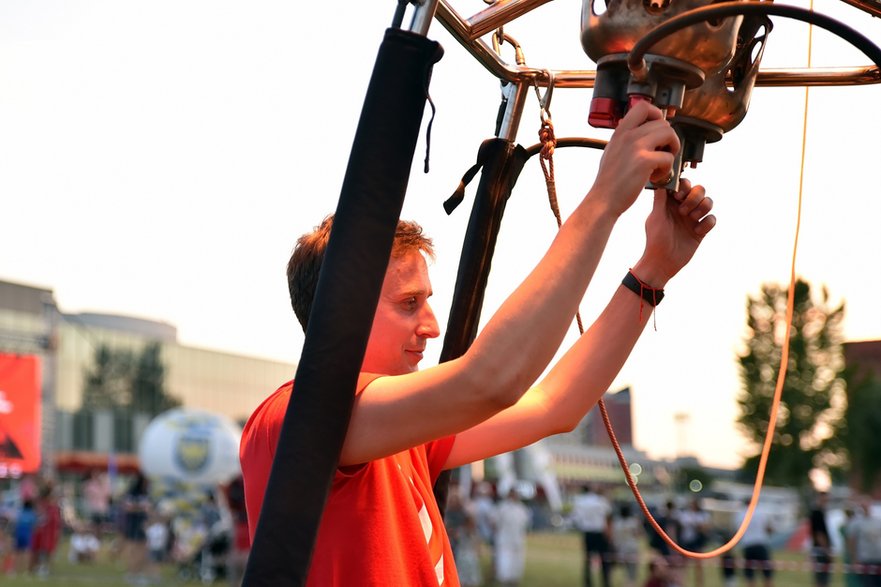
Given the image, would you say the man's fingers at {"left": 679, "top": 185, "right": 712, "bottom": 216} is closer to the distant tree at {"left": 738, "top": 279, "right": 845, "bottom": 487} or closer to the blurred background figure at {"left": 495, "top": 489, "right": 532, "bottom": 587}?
the blurred background figure at {"left": 495, "top": 489, "right": 532, "bottom": 587}

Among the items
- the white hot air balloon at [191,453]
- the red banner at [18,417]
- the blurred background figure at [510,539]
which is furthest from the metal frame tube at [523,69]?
the white hot air balloon at [191,453]

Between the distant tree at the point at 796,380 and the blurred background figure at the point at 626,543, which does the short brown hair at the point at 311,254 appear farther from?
the distant tree at the point at 796,380

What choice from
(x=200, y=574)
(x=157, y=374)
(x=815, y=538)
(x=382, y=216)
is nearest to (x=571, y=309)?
(x=382, y=216)

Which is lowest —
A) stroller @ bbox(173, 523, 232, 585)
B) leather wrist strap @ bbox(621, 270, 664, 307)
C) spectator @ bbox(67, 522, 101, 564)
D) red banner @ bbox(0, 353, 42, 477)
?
spectator @ bbox(67, 522, 101, 564)

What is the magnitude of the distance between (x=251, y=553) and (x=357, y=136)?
0.59 metres

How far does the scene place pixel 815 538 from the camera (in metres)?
15.8

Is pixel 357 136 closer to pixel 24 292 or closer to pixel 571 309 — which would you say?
pixel 571 309

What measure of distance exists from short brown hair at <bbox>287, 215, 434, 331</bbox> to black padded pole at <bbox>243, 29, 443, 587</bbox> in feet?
0.92

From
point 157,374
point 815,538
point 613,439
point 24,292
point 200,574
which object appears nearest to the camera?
point 613,439

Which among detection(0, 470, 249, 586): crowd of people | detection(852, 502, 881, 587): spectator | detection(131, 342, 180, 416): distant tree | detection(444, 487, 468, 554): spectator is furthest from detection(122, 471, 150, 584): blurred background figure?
detection(131, 342, 180, 416): distant tree

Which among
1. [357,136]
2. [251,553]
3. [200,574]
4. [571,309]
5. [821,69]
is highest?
[821,69]

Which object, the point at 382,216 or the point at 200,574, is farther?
the point at 200,574

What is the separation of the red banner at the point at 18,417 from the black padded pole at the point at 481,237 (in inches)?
742

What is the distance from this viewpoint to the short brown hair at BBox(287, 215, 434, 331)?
1.98 metres
